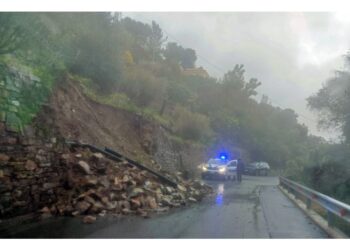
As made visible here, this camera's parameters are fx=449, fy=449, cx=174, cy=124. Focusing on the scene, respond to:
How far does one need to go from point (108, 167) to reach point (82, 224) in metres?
4.26

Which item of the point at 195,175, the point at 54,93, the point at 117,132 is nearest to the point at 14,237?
the point at 54,93

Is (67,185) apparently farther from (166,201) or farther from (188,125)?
(188,125)

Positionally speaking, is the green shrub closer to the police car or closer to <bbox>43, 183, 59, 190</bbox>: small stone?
the police car

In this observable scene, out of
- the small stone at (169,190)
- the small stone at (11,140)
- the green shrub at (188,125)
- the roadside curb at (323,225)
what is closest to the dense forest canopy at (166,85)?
the green shrub at (188,125)

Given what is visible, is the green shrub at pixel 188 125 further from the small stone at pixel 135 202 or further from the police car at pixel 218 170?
the small stone at pixel 135 202

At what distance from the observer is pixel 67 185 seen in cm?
1330

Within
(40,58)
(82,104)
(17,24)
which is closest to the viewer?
(17,24)

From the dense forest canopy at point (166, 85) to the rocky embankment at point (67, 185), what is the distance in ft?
7.84

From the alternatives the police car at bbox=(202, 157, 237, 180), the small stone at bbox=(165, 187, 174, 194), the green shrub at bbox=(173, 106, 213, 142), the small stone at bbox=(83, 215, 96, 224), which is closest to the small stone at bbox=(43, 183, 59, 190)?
the small stone at bbox=(83, 215, 96, 224)

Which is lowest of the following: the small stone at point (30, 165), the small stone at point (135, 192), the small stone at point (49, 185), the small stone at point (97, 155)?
the small stone at point (135, 192)

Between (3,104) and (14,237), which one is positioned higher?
(3,104)

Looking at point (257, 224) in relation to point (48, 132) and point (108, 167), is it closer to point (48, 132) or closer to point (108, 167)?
point (108, 167)

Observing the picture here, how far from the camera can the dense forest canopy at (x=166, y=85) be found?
518 inches

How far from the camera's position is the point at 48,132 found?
46.2ft
